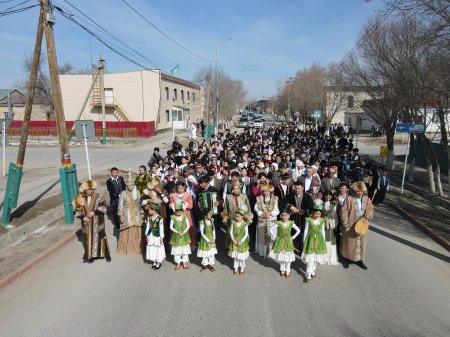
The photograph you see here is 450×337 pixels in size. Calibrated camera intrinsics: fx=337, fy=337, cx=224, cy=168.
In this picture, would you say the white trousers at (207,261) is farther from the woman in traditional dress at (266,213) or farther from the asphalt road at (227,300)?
the woman in traditional dress at (266,213)

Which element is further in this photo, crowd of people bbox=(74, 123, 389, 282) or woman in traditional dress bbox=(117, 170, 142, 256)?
woman in traditional dress bbox=(117, 170, 142, 256)

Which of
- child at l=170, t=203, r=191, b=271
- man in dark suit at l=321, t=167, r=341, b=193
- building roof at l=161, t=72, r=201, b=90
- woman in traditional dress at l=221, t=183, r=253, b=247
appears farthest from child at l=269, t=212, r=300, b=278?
building roof at l=161, t=72, r=201, b=90

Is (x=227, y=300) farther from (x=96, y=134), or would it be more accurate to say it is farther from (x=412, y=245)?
(x=96, y=134)

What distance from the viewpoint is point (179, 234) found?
6172 mm

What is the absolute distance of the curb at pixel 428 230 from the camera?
748cm

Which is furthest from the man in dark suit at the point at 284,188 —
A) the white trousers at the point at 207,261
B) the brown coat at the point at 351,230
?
the white trousers at the point at 207,261

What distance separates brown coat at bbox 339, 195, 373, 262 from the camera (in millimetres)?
6391

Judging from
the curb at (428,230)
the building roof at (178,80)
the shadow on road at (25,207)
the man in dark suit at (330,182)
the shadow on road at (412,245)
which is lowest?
the shadow on road at (25,207)

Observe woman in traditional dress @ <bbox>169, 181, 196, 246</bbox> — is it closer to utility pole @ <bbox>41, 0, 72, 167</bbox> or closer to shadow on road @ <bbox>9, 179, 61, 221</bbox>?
utility pole @ <bbox>41, 0, 72, 167</bbox>

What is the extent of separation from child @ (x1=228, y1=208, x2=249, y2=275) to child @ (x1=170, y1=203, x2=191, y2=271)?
32.9 inches

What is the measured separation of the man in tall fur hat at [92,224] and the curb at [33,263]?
93 centimetres

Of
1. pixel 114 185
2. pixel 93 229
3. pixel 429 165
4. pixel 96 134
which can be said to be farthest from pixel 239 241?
pixel 96 134

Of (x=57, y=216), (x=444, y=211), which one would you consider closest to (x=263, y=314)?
(x=57, y=216)

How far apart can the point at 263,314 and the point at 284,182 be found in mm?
3424
